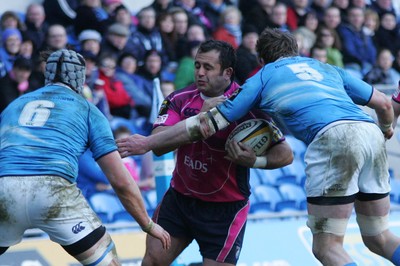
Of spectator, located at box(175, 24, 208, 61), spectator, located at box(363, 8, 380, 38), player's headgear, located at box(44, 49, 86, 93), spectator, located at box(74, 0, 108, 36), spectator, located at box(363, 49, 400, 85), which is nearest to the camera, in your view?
player's headgear, located at box(44, 49, 86, 93)

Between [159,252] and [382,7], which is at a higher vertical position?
[159,252]

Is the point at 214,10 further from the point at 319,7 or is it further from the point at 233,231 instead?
the point at 233,231

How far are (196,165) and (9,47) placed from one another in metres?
5.57

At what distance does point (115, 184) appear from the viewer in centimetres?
703

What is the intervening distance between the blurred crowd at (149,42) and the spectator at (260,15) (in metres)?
0.02

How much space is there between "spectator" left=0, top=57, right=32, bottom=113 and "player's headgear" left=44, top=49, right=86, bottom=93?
477cm

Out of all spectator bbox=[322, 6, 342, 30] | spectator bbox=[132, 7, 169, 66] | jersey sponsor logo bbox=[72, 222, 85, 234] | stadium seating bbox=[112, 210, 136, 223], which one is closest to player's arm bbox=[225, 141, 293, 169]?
jersey sponsor logo bbox=[72, 222, 85, 234]

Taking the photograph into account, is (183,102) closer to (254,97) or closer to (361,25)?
(254,97)

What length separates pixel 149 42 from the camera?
14367 millimetres

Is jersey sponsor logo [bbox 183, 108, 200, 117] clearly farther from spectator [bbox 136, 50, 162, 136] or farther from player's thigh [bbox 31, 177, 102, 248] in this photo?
spectator [bbox 136, 50, 162, 136]

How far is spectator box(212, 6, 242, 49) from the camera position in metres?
15.1

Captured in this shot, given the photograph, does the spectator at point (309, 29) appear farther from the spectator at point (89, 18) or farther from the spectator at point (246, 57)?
the spectator at point (89, 18)

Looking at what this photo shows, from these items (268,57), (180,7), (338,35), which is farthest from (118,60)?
(268,57)

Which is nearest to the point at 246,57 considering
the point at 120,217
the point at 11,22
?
the point at 11,22
